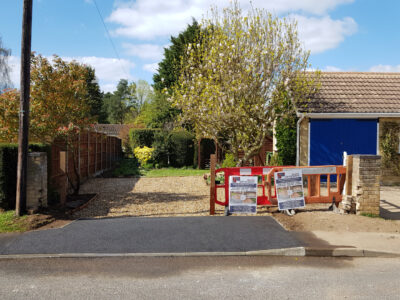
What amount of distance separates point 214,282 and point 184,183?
10513mm

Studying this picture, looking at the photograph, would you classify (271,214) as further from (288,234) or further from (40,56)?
(40,56)

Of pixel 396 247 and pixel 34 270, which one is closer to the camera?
pixel 34 270

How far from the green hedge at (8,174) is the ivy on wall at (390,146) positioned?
13352 millimetres

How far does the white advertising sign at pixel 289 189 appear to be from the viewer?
860cm

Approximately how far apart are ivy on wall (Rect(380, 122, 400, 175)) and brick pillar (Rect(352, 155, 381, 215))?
646cm

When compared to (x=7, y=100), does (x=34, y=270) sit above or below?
below

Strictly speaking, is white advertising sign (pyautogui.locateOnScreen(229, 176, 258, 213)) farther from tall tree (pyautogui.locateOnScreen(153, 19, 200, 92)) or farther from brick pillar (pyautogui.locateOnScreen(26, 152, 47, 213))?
tall tree (pyautogui.locateOnScreen(153, 19, 200, 92))

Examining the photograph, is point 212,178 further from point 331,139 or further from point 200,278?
point 331,139

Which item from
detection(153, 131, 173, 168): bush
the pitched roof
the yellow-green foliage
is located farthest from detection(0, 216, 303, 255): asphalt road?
detection(153, 131, 173, 168): bush

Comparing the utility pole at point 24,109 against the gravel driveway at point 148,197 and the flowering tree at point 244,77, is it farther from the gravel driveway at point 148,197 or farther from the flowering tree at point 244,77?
the flowering tree at point 244,77

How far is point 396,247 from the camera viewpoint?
20.6 feet

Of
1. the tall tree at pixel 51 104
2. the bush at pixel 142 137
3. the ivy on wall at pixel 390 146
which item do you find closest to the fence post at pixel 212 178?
the tall tree at pixel 51 104

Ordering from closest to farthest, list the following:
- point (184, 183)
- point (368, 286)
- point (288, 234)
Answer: point (368, 286), point (288, 234), point (184, 183)

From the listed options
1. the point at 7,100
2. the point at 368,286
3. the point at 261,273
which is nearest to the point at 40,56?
the point at 7,100
